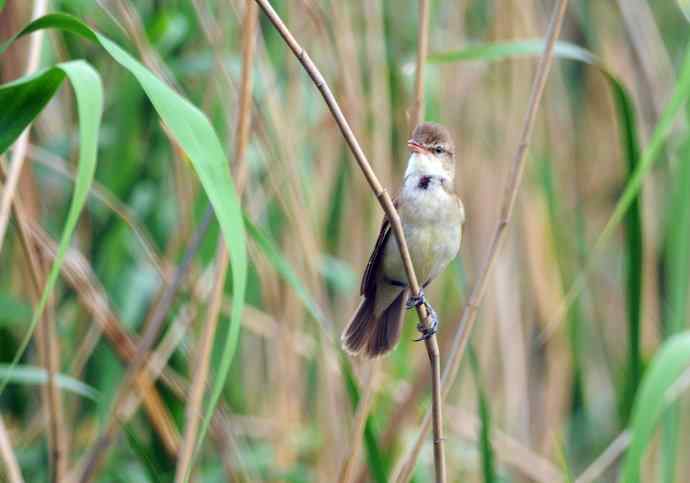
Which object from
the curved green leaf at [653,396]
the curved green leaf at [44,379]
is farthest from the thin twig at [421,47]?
the curved green leaf at [44,379]

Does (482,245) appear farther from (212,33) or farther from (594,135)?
(212,33)

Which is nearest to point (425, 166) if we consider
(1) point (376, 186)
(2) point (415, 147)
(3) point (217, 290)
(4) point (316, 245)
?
(2) point (415, 147)

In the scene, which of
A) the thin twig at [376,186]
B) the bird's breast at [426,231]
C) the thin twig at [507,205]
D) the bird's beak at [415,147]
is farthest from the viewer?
the bird's breast at [426,231]

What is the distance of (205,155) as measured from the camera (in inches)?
53.6

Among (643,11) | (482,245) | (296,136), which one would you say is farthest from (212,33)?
(643,11)

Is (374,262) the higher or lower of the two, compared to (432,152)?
lower

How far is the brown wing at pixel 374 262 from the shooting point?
222 centimetres

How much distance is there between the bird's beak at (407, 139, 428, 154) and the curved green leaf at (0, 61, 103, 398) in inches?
34.4

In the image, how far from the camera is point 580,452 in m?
3.67

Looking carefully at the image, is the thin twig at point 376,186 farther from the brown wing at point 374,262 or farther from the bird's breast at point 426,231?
the bird's breast at point 426,231

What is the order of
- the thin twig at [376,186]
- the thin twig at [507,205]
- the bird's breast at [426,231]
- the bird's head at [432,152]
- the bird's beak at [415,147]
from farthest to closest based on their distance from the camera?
1. the bird's breast at [426,231]
2. the bird's head at [432,152]
3. the bird's beak at [415,147]
4. the thin twig at [507,205]
5. the thin twig at [376,186]

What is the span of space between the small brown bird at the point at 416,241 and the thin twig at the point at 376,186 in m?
0.42

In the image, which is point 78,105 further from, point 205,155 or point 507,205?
point 507,205

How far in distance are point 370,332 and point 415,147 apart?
1.53ft
